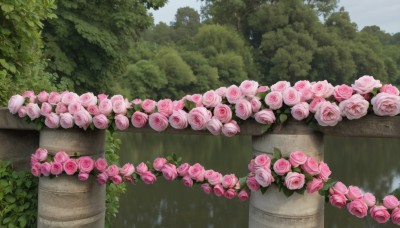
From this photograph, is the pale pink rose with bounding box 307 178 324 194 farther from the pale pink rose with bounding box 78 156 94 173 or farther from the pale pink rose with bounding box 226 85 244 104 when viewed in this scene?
the pale pink rose with bounding box 78 156 94 173

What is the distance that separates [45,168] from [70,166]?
0.20m

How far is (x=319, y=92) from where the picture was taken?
91.4 inches

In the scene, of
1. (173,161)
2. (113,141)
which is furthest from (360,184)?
(173,161)

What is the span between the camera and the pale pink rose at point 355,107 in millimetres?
2129

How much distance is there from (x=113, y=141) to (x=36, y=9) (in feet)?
6.03

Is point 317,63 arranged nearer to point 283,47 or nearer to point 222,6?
point 283,47

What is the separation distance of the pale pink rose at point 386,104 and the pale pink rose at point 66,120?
204cm

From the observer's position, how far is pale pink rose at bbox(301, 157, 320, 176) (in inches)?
91.2

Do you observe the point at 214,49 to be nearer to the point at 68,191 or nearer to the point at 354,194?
the point at 68,191

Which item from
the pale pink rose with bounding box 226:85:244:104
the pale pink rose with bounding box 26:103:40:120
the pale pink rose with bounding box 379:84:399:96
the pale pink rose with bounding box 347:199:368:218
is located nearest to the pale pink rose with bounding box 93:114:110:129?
the pale pink rose with bounding box 26:103:40:120

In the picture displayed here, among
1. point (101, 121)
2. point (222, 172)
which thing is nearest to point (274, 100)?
point (101, 121)

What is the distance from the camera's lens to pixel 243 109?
239 cm

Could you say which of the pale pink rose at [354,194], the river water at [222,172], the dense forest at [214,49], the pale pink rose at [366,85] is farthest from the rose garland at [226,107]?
the dense forest at [214,49]

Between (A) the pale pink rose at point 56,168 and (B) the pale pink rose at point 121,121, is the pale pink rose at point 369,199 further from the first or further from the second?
(A) the pale pink rose at point 56,168
